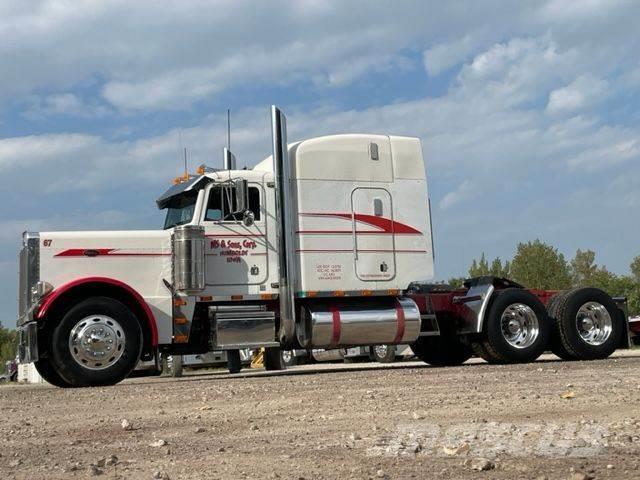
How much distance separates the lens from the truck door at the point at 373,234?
14.1 metres

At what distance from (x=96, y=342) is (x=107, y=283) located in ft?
2.90

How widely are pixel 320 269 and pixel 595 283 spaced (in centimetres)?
5901

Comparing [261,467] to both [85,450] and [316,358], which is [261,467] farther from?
[316,358]

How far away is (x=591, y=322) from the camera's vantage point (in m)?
15.2

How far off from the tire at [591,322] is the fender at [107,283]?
677cm

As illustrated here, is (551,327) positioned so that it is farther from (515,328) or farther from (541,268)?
(541,268)

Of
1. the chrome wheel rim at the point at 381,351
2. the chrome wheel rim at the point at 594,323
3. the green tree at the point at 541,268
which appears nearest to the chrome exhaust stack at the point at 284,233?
the chrome wheel rim at the point at 594,323

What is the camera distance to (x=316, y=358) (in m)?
26.5

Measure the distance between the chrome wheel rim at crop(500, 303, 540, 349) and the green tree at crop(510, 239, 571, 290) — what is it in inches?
1779

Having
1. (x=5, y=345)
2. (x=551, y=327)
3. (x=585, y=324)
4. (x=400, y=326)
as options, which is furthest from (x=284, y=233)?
(x=5, y=345)

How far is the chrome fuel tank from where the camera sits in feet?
44.3

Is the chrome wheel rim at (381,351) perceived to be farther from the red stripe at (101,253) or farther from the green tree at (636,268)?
the green tree at (636,268)

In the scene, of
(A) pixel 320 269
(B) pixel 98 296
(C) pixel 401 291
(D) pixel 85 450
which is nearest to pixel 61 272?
(B) pixel 98 296

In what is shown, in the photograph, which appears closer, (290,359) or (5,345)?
(290,359)
